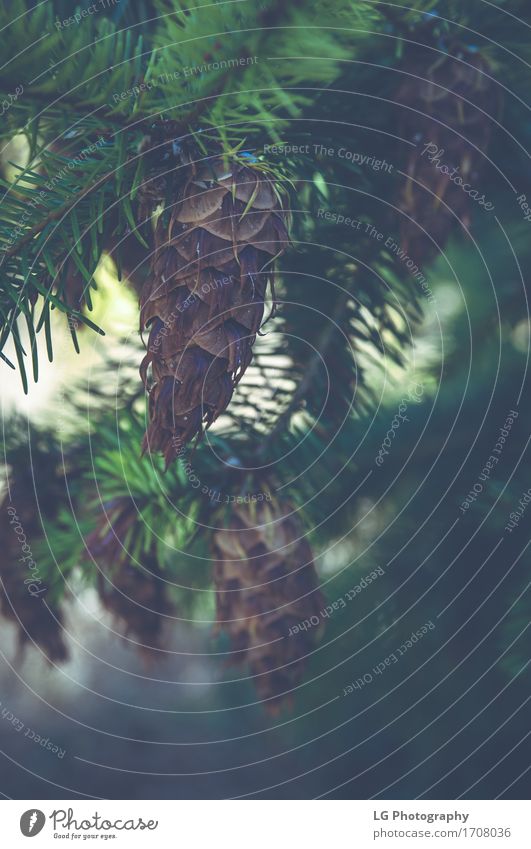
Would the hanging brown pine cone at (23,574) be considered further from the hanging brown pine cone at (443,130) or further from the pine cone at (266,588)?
the hanging brown pine cone at (443,130)

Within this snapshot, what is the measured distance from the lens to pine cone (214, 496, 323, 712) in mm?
343

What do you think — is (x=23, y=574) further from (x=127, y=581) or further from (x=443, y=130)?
(x=443, y=130)

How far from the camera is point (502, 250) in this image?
440mm

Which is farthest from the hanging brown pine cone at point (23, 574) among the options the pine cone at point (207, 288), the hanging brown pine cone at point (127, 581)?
the pine cone at point (207, 288)

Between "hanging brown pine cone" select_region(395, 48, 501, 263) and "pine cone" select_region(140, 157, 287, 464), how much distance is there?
0.30 ft

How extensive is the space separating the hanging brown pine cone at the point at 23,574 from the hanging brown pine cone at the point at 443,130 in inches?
9.0

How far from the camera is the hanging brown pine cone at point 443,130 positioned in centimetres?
30

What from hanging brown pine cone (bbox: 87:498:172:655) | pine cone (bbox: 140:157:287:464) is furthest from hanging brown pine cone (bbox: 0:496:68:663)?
pine cone (bbox: 140:157:287:464)

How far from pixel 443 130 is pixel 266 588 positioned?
0.67 ft

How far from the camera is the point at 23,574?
1.28 ft

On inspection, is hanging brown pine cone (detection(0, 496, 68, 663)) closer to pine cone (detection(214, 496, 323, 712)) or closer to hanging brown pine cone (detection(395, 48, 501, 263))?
pine cone (detection(214, 496, 323, 712))

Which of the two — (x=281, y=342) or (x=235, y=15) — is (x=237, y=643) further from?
(x=235, y=15)

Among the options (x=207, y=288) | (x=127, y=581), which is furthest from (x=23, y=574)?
(x=207, y=288)

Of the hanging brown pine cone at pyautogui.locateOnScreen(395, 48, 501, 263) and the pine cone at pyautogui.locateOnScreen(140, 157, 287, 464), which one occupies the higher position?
the hanging brown pine cone at pyautogui.locateOnScreen(395, 48, 501, 263)
